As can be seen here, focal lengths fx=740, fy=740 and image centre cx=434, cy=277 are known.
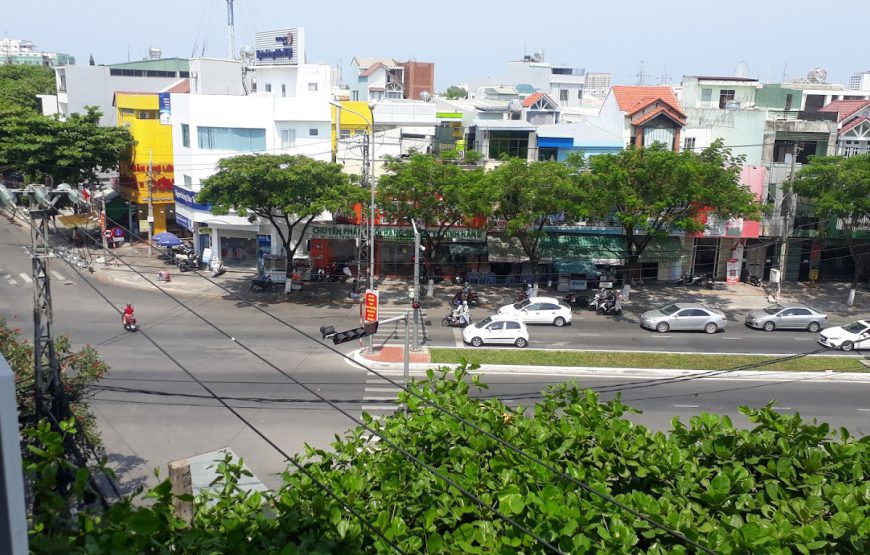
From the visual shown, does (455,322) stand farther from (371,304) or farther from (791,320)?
(791,320)

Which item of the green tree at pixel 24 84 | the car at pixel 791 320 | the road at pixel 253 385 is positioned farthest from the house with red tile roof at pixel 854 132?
the green tree at pixel 24 84

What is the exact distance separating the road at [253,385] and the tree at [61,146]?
944 cm

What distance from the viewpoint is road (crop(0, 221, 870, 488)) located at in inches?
707

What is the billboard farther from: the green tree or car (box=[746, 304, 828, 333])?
car (box=[746, 304, 828, 333])

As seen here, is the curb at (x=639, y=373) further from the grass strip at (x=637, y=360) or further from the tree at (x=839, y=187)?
the tree at (x=839, y=187)

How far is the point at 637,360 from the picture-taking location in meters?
25.5

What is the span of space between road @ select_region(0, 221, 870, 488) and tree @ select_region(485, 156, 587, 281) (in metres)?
4.76

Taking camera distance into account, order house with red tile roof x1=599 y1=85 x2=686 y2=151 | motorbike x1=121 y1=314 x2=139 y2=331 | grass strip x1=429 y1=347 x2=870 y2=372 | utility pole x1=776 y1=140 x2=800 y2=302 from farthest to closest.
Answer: house with red tile roof x1=599 y1=85 x2=686 y2=151
utility pole x1=776 y1=140 x2=800 y2=302
motorbike x1=121 y1=314 x2=139 y2=331
grass strip x1=429 y1=347 x2=870 y2=372

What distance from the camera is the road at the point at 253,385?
1795 cm

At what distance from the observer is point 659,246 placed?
37281 mm

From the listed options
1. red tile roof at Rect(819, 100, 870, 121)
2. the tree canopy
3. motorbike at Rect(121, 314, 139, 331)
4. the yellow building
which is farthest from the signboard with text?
red tile roof at Rect(819, 100, 870, 121)

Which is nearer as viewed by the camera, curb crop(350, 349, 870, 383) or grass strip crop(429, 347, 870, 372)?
curb crop(350, 349, 870, 383)

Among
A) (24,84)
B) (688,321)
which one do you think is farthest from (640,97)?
(24,84)

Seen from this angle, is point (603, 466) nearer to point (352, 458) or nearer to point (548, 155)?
point (352, 458)
